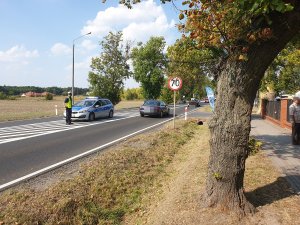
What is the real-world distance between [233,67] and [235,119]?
721mm

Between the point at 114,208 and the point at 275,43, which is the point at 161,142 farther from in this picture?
the point at 275,43

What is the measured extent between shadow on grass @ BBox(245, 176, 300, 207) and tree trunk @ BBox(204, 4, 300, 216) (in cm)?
57

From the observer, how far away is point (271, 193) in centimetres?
618

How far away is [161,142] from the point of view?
1253 cm

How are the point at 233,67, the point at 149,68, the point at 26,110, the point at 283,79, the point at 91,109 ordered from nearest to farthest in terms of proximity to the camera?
1. the point at 233,67
2. the point at 91,109
3. the point at 283,79
4. the point at 26,110
5. the point at 149,68

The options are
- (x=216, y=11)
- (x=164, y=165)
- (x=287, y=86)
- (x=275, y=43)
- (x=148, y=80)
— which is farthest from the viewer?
(x=148, y=80)

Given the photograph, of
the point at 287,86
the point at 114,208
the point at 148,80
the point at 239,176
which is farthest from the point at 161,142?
the point at 148,80

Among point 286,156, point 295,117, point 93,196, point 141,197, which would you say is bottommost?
point 141,197

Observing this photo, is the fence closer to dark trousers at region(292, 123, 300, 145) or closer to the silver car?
dark trousers at region(292, 123, 300, 145)

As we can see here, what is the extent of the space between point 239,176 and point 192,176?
7.78 ft

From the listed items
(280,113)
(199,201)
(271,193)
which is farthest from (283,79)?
(199,201)

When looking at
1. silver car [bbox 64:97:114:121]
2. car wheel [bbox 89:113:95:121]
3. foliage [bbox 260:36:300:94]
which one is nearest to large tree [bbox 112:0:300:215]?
silver car [bbox 64:97:114:121]

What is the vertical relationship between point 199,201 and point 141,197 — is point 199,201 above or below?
above

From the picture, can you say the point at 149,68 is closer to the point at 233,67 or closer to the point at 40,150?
the point at 40,150
